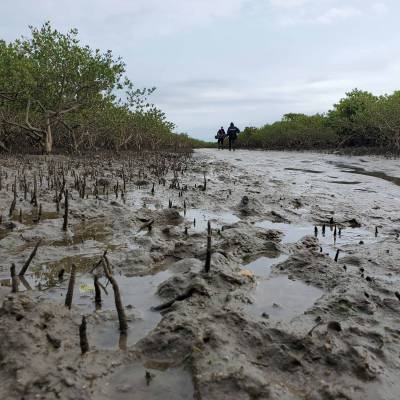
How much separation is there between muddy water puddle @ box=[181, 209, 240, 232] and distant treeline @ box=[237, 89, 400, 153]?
22693mm

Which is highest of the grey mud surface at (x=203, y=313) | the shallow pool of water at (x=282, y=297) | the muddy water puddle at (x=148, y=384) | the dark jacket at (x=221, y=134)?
the dark jacket at (x=221, y=134)

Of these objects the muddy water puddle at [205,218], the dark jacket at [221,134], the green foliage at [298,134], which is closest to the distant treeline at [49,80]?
the muddy water puddle at [205,218]

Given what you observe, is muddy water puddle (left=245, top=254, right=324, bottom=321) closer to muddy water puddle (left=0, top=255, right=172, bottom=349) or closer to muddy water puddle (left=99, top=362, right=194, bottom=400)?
muddy water puddle (left=0, top=255, right=172, bottom=349)

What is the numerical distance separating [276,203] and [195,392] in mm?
6277

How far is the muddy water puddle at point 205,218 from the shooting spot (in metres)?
6.38

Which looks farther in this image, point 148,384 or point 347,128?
point 347,128

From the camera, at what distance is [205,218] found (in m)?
7.00

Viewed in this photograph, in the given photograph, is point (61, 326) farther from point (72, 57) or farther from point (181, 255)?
point (72, 57)

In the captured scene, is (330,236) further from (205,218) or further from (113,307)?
(113,307)

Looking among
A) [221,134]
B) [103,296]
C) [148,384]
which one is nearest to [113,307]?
[103,296]

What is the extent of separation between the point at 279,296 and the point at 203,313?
0.95 m

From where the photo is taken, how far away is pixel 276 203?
823 cm

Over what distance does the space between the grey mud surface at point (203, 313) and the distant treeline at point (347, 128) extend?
23.7 meters

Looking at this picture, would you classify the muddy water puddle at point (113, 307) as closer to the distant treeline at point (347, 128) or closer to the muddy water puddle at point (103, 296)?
the muddy water puddle at point (103, 296)
